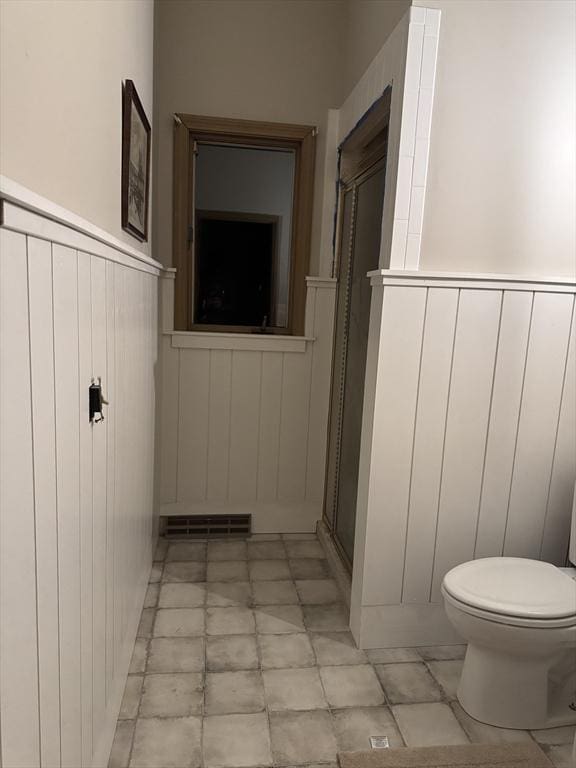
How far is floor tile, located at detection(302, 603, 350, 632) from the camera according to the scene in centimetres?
224

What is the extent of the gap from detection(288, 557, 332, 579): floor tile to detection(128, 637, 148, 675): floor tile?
79 cm

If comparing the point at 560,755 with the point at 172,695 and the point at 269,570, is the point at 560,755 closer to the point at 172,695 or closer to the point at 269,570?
the point at 172,695

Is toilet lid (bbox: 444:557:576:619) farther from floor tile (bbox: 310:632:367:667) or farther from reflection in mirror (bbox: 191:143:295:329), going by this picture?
reflection in mirror (bbox: 191:143:295:329)

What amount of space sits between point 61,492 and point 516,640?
135 cm

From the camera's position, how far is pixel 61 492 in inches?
38.9

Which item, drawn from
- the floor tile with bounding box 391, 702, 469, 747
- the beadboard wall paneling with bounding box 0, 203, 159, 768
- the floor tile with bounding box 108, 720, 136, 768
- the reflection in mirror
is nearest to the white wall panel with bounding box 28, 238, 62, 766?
the beadboard wall paneling with bounding box 0, 203, 159, 768

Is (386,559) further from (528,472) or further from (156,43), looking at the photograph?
(156,43)

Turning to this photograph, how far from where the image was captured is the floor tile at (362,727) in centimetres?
167

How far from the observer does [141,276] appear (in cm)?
199

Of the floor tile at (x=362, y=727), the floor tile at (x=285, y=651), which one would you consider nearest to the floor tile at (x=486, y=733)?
the floor tile at (x=362, y=727)

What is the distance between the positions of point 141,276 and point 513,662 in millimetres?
1721

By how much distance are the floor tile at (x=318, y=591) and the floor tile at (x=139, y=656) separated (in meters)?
0.68

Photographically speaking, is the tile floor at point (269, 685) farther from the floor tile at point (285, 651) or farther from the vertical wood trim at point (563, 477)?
the vertical wood trim at point (563, 477)

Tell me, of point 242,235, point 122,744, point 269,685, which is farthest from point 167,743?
point 242,235
